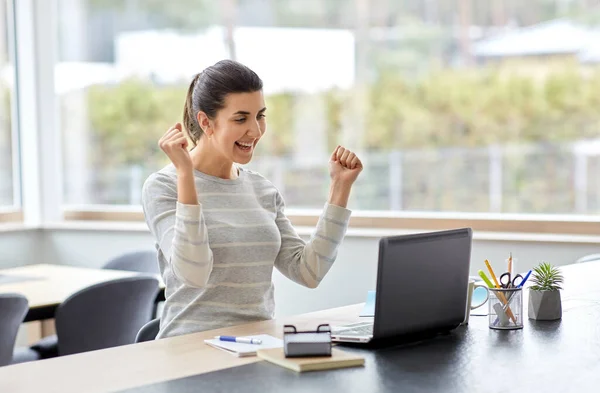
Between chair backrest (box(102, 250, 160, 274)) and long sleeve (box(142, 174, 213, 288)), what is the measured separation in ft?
6.34

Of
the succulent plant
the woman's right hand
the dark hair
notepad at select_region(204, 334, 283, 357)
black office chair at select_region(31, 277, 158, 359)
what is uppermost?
the dark hair

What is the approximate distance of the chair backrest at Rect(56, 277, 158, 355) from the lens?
3246 millimetres

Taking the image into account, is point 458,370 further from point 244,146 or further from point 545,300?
point 244,146

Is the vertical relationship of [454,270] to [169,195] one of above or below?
below

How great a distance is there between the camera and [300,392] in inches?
62.6

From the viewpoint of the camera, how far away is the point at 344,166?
8.25ft

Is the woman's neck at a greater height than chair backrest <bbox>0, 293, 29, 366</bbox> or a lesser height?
greater

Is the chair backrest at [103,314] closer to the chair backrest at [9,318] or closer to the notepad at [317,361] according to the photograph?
the chair backrest at [9,318]

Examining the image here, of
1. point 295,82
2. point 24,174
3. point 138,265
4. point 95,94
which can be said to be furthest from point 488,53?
point 24,174

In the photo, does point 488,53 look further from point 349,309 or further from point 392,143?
point 349,309

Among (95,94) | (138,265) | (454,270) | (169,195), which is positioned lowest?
(138,265)

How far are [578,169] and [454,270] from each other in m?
2.63

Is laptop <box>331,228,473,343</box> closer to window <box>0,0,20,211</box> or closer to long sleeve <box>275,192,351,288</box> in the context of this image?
long sleeve <box>275,192,351,288</box>

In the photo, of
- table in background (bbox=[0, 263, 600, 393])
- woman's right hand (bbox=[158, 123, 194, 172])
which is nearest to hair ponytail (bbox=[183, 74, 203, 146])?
woman's right hand (bbox=[158, 123, 194, 172])
